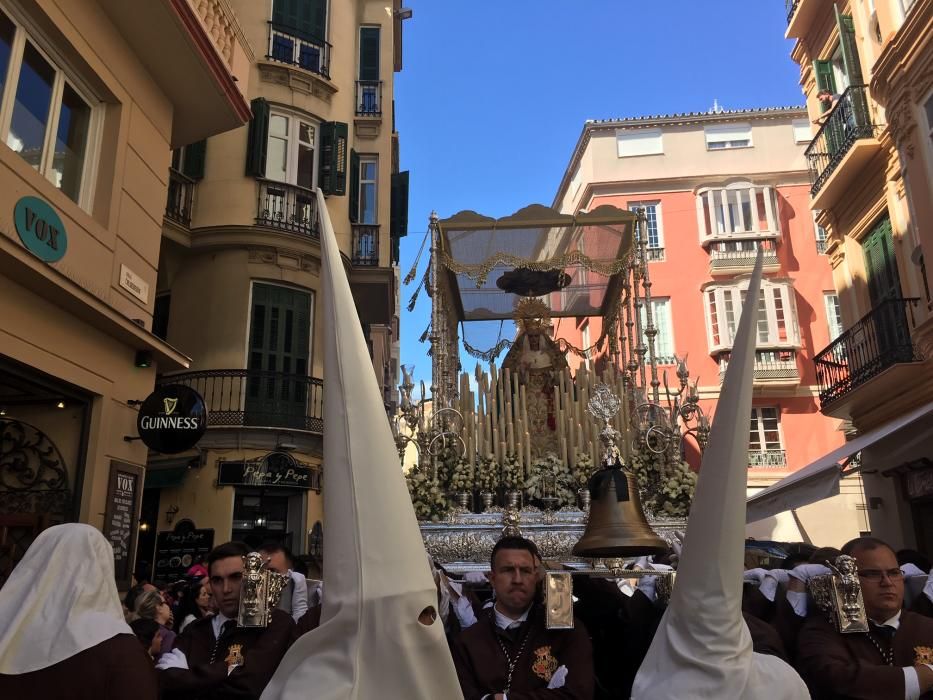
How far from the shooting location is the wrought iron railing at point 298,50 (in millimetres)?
13953

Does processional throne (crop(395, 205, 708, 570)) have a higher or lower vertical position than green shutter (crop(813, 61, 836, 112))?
lower

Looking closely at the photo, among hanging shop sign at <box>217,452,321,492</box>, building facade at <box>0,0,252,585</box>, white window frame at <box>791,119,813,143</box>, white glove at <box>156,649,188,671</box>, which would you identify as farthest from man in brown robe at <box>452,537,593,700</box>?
white window frame at <box>791,119,813,143</box>

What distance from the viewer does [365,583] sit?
6.10 feet

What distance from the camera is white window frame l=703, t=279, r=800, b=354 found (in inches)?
838

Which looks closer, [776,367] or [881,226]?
[881,226]

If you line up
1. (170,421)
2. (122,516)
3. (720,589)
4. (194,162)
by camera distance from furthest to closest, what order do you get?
(194,162) < (170,421) < (122,516) < (720,589)

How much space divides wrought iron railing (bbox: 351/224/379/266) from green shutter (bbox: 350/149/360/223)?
23 centimetres

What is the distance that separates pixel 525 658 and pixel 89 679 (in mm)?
1693

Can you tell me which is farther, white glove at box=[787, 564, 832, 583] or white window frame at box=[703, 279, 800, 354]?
white window frame at box=[703, 279, 800, 354]

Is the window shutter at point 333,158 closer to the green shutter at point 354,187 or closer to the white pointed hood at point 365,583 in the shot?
the green shutter at point 354,187

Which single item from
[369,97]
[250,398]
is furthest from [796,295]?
[250,398]

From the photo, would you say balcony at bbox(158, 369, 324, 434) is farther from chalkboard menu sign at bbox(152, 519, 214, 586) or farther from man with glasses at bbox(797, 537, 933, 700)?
man with glasses at bbox(797, 537, 933, 700)

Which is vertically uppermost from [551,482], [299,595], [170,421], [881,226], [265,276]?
[881,226]

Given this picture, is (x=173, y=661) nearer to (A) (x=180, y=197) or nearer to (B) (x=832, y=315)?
(A) (x=180, y=197)
